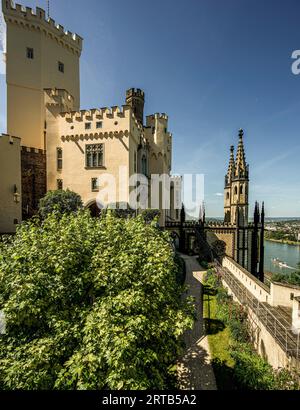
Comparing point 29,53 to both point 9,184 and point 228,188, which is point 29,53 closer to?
point 9,184

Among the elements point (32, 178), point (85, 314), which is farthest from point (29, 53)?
A: point (85, 314)

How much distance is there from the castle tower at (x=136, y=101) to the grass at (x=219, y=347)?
27442mm

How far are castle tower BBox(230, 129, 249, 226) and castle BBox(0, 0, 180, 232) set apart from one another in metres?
14.0

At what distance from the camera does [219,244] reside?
3378 centimetres

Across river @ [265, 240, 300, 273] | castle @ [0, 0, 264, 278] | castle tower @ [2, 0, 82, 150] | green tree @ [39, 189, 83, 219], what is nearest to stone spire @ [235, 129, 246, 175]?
castle @ [0, 0, 264, 278]

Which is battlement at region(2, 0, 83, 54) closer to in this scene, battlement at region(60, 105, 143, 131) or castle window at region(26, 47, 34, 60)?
castle window at region(26, 47, 34, 60)

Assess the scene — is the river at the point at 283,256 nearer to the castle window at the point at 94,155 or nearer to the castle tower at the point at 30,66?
the castle window at the point at 94,155

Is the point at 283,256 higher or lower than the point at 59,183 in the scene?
lower

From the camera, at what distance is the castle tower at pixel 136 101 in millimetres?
32469

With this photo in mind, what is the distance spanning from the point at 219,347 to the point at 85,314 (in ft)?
32.0

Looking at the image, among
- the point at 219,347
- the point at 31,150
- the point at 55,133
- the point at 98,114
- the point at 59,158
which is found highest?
the point at 98,114

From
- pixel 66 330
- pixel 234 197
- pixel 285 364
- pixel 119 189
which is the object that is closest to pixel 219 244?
pixel 234 197

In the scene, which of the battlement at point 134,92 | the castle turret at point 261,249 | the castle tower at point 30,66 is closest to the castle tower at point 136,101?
the battlement at point 134,92

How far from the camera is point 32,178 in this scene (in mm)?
25375
